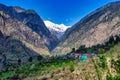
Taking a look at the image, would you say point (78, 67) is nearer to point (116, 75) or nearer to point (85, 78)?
point (85, 78)

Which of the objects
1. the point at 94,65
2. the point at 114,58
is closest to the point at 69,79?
the point at 94,65

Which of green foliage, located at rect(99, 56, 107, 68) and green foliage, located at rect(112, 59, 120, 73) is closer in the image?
green foliage, located at rect(112, 59, 120, 73)

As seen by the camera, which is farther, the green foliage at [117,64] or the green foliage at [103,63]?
the green foliage at [103,63]

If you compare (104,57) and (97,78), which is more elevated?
(104,57)

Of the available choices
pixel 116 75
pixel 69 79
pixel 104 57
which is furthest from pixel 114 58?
pixel 69 79

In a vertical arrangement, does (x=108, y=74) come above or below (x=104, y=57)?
below

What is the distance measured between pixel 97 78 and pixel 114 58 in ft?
67.4

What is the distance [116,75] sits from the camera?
17762cm

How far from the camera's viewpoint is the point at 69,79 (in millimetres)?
195625

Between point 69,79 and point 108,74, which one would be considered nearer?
point 108,74

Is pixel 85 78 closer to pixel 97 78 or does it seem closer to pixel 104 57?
pixel 97 78

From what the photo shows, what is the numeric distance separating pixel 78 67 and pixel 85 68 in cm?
559

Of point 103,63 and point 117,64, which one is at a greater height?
point 103,63

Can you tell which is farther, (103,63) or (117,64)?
(103,63)
